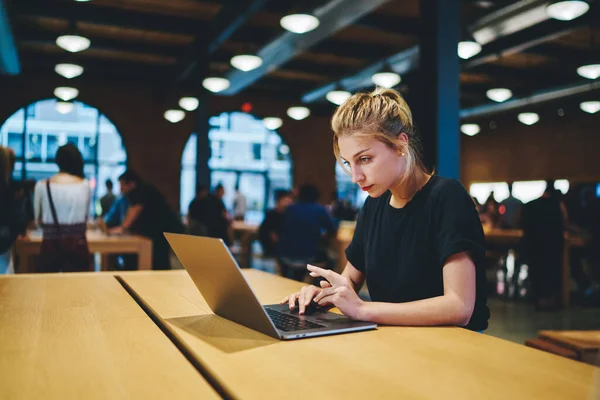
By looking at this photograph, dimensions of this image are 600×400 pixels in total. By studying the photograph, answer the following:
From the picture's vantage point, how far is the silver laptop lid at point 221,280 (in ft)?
3.79

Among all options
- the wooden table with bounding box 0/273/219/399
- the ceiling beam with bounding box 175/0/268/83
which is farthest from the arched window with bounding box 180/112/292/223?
the wooden table with bounding box 0/273/219/399

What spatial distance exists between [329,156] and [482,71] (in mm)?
4550

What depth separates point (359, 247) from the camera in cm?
184

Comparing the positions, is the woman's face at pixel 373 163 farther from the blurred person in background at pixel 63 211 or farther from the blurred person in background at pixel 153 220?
the blurred person in background at pixel 153 220

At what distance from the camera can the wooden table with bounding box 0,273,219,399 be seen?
2.82ft

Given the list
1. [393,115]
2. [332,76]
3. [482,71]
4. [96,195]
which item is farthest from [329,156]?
[393,115]

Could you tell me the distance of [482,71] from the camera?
9.80 meters

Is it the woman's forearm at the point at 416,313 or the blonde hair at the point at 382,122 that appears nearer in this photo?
the woman's forearm at the point at 416,313

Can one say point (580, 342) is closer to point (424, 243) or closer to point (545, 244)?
point (424, 243)

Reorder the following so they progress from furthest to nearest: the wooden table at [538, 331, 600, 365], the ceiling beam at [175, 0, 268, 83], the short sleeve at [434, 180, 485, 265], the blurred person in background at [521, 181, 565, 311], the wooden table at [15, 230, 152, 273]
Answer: the ceiling beam at [175, 0, 268, 83], the blurred person in background at [521, 181, 565, 311], the wooden table at [15, 230, 152, 273], the wooden table at [538, 331, 600, 365], the short sleeve at [434, 180, 485, 265]

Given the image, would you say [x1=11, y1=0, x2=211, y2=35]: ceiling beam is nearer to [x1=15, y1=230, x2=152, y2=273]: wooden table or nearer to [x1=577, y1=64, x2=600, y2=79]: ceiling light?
[x1=15, y1=230, x2=152, y2=273]: wooden table

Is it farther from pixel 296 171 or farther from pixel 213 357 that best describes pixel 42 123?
pixel 213 357

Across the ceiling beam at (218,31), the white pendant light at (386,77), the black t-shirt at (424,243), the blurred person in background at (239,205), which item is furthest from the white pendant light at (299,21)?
the blurred person in background at (239,205)

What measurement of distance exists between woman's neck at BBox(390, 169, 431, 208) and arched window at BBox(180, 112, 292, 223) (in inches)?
443
